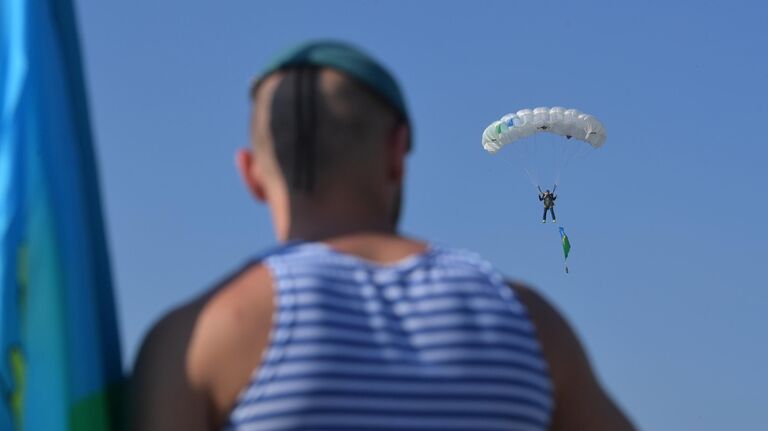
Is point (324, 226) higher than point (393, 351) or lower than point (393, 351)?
higher

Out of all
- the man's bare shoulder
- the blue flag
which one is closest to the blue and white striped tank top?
the man's bare shoulder

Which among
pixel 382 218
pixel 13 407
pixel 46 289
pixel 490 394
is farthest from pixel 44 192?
pixel 490 394

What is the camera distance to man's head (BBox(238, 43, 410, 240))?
2232mm

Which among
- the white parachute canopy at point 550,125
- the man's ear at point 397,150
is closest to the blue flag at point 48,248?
the man's ear at point 397,150

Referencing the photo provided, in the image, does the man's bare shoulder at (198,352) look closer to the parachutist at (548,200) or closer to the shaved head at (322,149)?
the shaved head at (322,149)

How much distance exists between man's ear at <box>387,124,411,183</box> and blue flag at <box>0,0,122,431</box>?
1.66ft

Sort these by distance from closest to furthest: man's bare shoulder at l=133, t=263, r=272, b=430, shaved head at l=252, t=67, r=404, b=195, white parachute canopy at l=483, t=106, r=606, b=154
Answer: man's bare shoulder at l=133, t=263, r=272, b=430 < shaved head at l=252, t=67, r=404, b=195 < white parachute canopy at l=483, t=106, r=606, b=154

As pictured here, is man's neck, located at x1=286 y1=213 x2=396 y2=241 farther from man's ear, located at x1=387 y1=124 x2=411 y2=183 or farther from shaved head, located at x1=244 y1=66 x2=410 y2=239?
man's ear, located at x1=387 y1=124 x2=411 y2=183

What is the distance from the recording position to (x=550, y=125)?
113 feet

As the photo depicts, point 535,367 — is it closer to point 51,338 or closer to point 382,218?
point 382,218

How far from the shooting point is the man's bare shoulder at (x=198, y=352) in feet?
6.87

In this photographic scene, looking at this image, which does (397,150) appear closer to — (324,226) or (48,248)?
(324,226)

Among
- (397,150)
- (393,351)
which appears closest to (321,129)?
(397,150)

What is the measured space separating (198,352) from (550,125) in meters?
32.7
